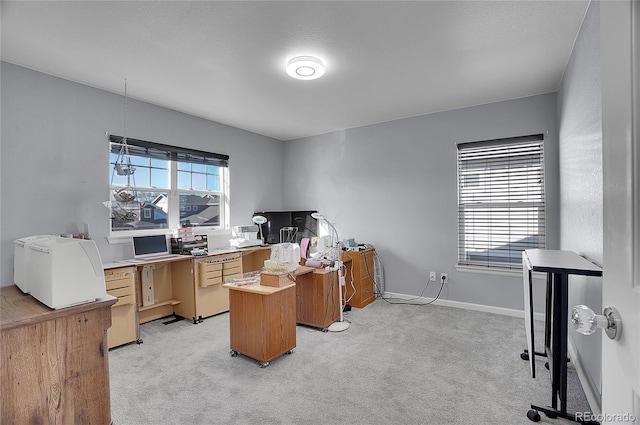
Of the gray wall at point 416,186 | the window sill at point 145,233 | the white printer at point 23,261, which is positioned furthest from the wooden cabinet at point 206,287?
the gray wall at point 416,186

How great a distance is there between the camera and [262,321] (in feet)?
8.54

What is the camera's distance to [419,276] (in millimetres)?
4426

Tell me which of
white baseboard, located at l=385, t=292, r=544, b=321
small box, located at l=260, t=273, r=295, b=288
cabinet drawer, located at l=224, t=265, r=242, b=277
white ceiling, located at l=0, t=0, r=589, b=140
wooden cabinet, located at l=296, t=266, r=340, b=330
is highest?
white ceiling, located at l=0, t=0, r=589, b=140

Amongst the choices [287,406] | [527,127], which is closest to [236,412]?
[287,406]

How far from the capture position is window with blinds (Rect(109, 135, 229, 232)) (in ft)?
11.7

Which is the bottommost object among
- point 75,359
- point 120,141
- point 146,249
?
point 75,359

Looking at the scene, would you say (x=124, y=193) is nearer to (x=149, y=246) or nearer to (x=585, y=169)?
(x=149, y=246)

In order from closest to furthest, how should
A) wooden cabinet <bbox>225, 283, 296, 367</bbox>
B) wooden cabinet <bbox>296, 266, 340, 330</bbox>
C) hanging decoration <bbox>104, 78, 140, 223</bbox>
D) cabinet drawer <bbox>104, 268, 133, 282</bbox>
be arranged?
wooden cabinet <bbox>225, 283, 296, 367</bbox> → cabinet drawer <bbox>104, 268, 133, 282</bbox> → hanging decoration <bbox>104, 78, 140, 223</bbox> → wooden cabinet <bbox>296, 266, 340, 330</bbox>

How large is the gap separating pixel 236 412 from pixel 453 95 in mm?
3836

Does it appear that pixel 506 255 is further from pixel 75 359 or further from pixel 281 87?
pixel 75 359

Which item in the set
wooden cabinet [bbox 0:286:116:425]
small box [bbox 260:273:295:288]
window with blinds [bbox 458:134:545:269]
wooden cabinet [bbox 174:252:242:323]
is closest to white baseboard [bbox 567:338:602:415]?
window with blinds [bbox 458:134:545:269]

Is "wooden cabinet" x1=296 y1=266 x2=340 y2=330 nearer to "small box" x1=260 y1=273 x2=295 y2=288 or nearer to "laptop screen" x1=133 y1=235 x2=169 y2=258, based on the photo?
"small box" x1=260 y1=273 x2=295 y2=288

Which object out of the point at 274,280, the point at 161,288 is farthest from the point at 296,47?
the point at 161,288

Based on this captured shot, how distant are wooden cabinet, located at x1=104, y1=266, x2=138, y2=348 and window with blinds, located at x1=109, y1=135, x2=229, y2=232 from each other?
0.60m
